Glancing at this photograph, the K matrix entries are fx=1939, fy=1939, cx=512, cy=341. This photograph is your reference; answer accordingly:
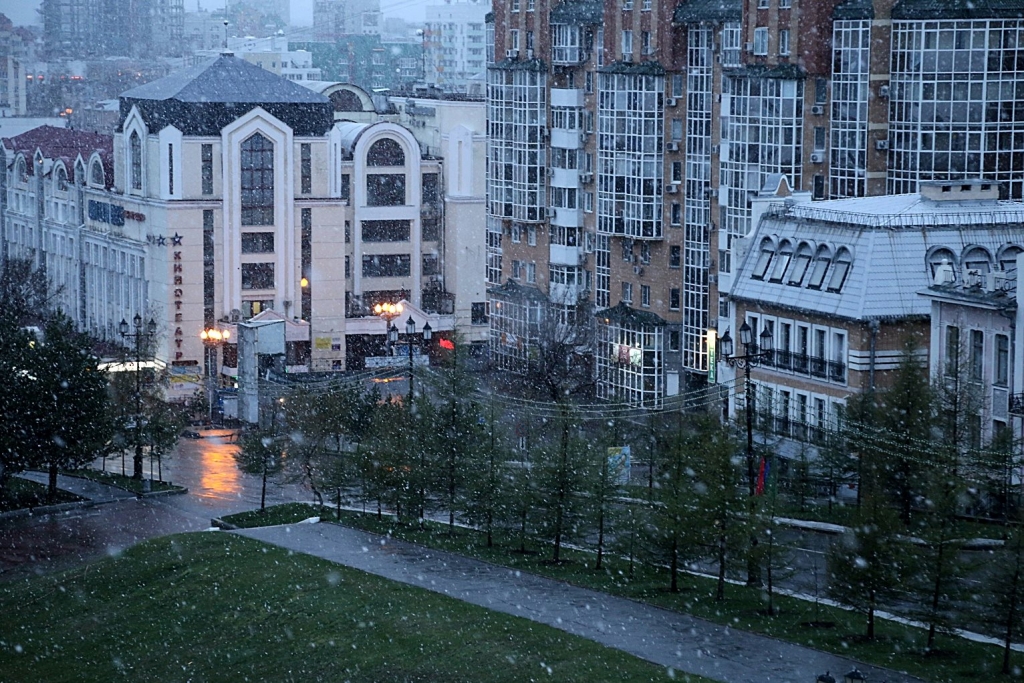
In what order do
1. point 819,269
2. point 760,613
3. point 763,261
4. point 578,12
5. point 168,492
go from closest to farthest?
point 760,613
point 819,269
point 763,261
point 168,492
point 578,12

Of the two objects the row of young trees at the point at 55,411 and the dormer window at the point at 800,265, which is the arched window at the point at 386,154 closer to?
the row of young trees at the point at 55,411

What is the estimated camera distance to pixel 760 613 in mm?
32281

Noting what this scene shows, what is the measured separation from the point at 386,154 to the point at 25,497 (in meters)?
38.5

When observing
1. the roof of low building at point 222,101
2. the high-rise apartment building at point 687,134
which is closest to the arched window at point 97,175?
the roof of low building at point 222,101

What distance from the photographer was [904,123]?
57.6 meters

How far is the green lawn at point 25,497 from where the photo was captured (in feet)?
171

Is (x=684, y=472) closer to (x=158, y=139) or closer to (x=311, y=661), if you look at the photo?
(x=311, y=661)

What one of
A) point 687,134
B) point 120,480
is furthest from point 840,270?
point 120,480

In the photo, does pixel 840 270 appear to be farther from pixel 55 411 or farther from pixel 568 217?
pixel 568 217

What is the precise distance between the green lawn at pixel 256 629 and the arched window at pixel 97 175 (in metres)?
49.3

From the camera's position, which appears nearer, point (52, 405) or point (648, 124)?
point (52, 405)

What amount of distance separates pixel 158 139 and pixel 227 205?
399 cm

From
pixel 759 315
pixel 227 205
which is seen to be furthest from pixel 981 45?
pixel 227 205

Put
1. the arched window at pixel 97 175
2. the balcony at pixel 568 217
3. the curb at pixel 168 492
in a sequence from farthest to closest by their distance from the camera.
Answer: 1. the arched window at pixel 97 175
2. the balcony at pixel 568 217
3. the curb at pixel 168 492
